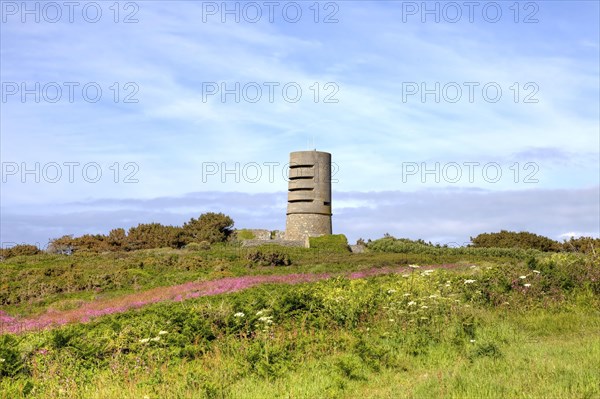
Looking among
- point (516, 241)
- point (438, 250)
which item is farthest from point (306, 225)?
point (516, 241)

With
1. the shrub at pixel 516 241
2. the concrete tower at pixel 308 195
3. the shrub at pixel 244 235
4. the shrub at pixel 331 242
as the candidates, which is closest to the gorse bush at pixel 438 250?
the shrub at pixel 331 242

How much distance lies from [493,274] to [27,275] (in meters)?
20.3

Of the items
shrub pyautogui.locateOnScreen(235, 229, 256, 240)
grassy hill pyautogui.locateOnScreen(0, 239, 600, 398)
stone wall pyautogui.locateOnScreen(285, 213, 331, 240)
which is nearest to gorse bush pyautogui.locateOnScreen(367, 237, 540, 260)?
stone wall pyautogui.locateOnScreen(285, 213, 331, 240)

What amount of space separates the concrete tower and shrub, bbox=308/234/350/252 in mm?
1644

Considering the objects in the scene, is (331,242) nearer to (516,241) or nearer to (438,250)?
(438,250)

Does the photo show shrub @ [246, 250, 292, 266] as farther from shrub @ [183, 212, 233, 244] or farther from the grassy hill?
shrub @ [183, 212, 233, 244]

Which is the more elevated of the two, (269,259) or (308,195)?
(308,195)

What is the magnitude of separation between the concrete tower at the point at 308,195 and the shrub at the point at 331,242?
1.64 meters

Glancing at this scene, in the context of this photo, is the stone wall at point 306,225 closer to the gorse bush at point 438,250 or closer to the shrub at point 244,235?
the gorse bush at point 438,250

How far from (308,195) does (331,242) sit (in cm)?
389

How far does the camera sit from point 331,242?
133 ft

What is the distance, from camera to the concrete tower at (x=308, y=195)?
140 feet

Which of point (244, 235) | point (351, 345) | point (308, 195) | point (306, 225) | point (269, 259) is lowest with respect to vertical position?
point (351, 345)

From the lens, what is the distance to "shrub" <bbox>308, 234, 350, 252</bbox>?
1566 inches
